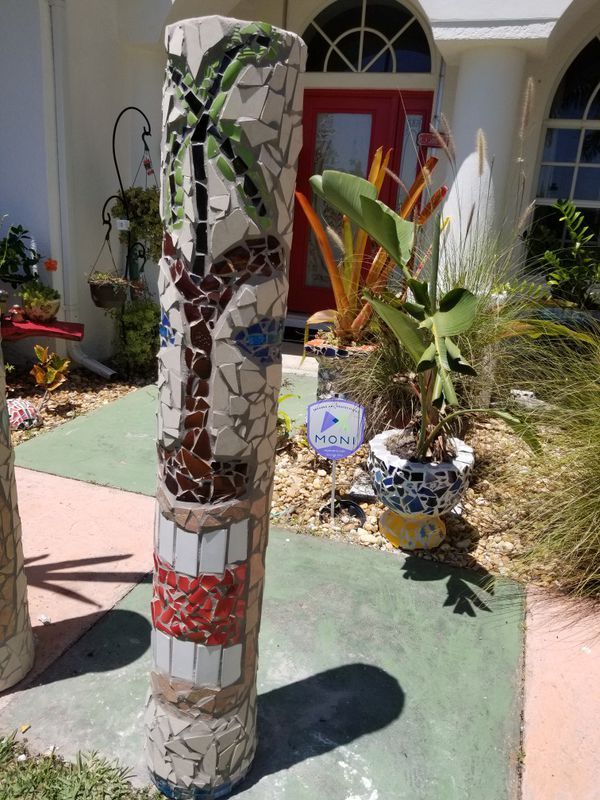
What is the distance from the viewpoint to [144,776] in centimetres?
184

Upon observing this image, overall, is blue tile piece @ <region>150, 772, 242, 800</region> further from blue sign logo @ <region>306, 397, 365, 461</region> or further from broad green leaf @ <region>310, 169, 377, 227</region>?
broad green leaf @ <region>310, 169, 377, 227</region>

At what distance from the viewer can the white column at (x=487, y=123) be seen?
473cm

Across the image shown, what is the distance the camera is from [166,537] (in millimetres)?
1639

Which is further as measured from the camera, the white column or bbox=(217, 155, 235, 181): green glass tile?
the white column


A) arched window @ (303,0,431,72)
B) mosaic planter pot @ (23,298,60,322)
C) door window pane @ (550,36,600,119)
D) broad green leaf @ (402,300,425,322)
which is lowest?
mosaic planter pot @ (23,298,60,322)

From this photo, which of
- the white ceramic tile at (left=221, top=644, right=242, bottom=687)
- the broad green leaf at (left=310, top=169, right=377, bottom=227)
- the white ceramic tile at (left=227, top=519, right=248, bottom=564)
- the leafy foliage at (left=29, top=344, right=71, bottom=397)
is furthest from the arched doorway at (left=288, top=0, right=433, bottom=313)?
the white ceramic tile at (left=221, top=644, right=242, bottom=687)

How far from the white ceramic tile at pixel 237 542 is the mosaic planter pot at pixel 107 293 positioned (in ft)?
13.5

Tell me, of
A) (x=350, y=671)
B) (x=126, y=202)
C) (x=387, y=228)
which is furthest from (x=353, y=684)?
(x=126, y=202)

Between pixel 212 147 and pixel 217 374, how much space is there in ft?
1.67

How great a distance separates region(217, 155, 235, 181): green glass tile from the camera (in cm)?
134

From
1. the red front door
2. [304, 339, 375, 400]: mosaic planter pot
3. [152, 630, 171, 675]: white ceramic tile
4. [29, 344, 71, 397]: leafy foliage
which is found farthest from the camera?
the red front door

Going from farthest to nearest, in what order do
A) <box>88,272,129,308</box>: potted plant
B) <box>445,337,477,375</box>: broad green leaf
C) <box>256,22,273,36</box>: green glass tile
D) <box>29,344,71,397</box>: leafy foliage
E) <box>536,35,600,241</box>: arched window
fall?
1. <box>536,35,600,241</box>: arched window
2. <box>88,272,129,308</box>: potted plant
3. <box>29,344,71,397</box>: leafy foliage
4. <box>445,337,477,375</box>: broad green leaf
5. <box>256,22,273,36</box>: green glass tile

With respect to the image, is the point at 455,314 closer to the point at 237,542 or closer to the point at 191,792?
the point at 237,542

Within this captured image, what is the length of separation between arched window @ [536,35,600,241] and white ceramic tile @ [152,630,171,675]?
17.3 feet
